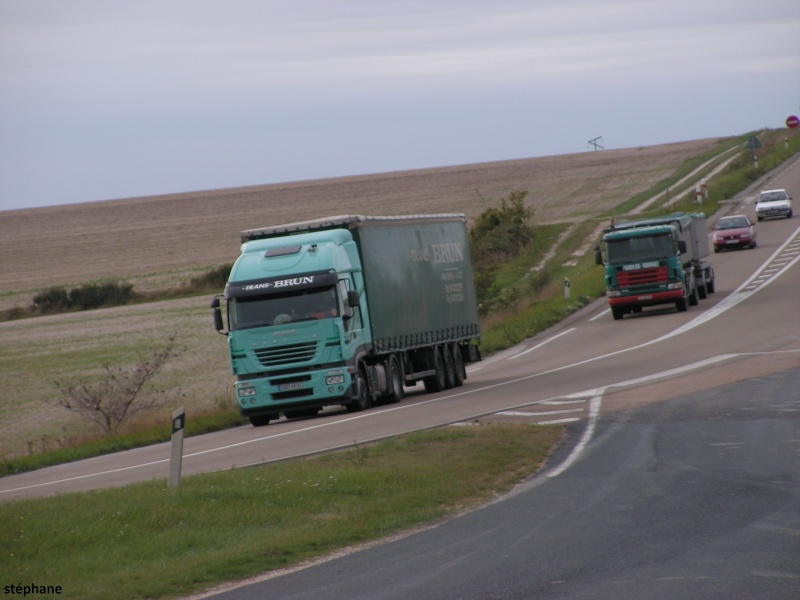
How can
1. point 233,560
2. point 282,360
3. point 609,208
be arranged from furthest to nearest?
point 609,208
point 282,360
point 233,560

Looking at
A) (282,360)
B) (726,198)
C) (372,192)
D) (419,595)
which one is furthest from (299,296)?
(372,192)

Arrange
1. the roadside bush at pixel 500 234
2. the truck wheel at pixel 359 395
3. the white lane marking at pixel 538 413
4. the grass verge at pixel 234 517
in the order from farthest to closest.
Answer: the roadside bush at pixel 500 234
the truck wheel at pixel 359 395
the white lane marking at pixel 538 413
the grass verge at pixel 234 517

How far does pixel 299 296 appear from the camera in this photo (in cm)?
2388

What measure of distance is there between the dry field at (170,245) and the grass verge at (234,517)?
12.7 meters

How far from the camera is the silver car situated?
63.2 m

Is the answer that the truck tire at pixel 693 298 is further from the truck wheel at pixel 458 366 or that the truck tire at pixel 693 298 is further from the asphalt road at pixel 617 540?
the asphalt road at pixel 617 540

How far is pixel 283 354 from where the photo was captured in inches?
939

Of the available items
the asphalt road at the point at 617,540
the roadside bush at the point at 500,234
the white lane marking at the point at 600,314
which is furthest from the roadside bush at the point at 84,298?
the asphalt road at the point at 617,540

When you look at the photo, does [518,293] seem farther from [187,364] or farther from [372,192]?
[372,192]

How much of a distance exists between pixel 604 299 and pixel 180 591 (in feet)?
125

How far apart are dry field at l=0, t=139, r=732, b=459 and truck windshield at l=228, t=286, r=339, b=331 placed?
531 cm

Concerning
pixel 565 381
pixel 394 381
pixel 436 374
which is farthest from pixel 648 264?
pixel 394 381

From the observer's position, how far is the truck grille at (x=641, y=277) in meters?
38.8

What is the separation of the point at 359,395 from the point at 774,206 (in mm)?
44447
